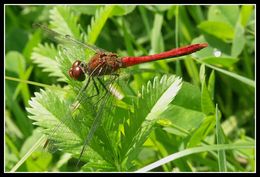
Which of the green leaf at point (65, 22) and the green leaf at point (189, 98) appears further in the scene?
the green leaf at point (65, 22)

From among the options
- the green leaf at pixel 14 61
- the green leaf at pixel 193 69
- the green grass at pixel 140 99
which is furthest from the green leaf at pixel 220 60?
the green leaf at pixel 14 61

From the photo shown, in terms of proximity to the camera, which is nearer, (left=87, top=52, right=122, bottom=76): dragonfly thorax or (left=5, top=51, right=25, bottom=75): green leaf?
(left=87, top=52, right=122, bottom=76): dragonfly thorax

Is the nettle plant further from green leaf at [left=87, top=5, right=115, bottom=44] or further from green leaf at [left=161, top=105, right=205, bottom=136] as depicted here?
green leaf at [left=87, top=5, right=115, bottom=44]

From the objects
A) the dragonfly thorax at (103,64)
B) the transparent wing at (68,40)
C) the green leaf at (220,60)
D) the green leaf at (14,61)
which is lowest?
the green leaf at (220,60)

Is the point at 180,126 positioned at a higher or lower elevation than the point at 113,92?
lower

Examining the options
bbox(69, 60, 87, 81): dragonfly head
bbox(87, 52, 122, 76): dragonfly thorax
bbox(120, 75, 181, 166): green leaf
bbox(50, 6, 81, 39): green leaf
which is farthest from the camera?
bbox(50, 6, 81, 39): green leaf

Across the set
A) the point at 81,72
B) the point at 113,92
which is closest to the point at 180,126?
the point at 113,92

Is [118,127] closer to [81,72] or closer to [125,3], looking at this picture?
[81,72]

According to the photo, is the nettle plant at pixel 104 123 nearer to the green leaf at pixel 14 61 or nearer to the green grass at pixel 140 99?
the green grass at pixel 140 99

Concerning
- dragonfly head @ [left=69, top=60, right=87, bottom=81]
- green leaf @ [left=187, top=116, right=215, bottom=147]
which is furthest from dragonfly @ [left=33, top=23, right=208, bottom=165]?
green leaf @ [left=187, top=116, right=215, bottom=147]
